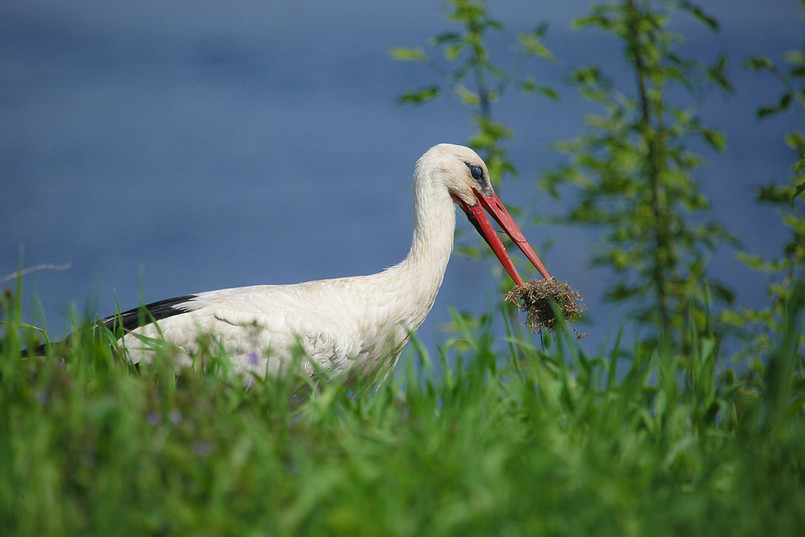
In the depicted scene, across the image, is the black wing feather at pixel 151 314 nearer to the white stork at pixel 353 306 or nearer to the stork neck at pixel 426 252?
the white stork at pixel 353 306

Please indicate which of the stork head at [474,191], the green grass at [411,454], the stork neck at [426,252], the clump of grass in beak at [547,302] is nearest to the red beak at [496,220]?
the stork head at [474,191]

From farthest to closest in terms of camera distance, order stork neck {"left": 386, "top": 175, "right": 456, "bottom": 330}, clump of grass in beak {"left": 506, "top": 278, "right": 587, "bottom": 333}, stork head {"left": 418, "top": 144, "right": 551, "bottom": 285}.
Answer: stork head {"left": 418, "top": 144, "right": 551, "bottom": 285} < stork neck {"left": 386, "top": 175, "right": 456, "bottom": 330} < clump of grass in beak {"left": 506, "top": 278, "right": 587, "bottom": 333}

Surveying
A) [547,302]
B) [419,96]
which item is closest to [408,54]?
[419,96]

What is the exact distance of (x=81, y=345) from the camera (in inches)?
86.0

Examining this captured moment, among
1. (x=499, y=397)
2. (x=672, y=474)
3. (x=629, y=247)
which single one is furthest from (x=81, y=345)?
(x=629, y=247)

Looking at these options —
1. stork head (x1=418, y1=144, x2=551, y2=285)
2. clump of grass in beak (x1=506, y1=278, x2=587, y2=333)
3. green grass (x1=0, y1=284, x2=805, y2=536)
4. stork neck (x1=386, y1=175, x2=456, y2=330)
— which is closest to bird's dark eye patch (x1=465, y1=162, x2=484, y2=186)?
stork head (x1=418, y1=144, x2=551, y2=285)

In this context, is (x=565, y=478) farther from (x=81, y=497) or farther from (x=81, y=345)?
(x=81, y=345)

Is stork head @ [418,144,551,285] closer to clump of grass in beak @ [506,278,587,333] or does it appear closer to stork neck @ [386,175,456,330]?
stork neck @ [386,175,456,330]

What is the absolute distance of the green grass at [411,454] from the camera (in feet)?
4.53

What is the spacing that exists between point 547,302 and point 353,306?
931 millimetres

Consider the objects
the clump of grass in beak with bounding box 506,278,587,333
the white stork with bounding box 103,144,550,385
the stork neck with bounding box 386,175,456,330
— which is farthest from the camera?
the stork neck with bounding box 386,175,456,330

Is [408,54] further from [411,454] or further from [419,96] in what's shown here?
[411,454]

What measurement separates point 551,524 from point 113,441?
92 cm

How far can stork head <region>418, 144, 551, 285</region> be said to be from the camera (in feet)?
11.1
